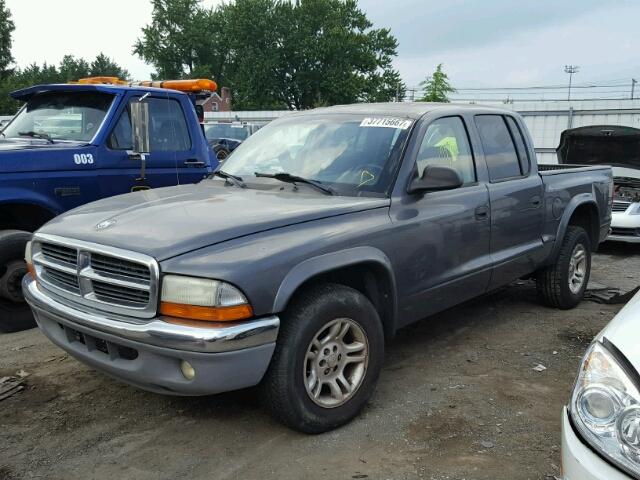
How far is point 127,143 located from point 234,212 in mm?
2627

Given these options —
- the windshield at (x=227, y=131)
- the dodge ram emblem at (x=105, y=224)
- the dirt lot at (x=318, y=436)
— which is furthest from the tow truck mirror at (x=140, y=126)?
the windshield at (x=227, y=131)

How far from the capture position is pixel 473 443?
124 inches

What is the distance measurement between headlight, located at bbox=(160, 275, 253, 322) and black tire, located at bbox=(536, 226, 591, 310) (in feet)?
11.7

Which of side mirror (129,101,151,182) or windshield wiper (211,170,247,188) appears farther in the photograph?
side mirror (129,101,151,182)

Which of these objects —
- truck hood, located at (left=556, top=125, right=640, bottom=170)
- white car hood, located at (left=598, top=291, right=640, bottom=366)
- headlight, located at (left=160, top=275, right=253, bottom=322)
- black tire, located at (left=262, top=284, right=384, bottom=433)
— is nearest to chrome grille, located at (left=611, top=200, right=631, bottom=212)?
truck hood, located at (left=556, top=125, right=640, bottom=170)

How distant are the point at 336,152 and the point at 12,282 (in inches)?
113

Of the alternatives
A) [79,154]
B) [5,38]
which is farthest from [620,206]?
[5,38]

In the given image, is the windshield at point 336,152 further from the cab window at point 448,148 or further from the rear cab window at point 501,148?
the rear cab window at point 501,148

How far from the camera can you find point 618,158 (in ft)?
28.3

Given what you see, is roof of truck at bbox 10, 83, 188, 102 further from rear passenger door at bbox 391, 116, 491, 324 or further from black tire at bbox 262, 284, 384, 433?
black tire at bbox 262, 284, 384, 433

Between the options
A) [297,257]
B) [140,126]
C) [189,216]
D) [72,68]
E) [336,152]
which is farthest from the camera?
[72,68]

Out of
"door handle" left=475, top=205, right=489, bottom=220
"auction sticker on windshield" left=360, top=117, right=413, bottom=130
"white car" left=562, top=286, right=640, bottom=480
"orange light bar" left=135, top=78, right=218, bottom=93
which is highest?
"orange light bar" left=135, top=78, right=218, bottom=93

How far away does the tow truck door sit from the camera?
17.4 ft

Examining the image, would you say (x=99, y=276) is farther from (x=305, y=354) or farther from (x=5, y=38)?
(x=5, y=38)
